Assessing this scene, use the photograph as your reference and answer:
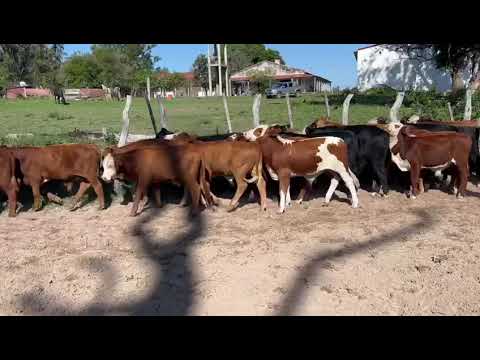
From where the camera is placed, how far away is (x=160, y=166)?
24.0ft

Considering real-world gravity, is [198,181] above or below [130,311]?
above

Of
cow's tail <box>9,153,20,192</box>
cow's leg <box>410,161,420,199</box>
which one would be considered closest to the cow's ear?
cow's leg <box>410,161,420,199</box>

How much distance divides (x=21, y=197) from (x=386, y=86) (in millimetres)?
41530

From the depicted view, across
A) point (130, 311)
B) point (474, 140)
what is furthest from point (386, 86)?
point (130, 311)

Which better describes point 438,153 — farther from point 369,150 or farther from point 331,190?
point 331,190

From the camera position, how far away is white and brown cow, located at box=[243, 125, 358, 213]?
7.40m

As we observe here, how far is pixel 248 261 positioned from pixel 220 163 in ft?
8.85

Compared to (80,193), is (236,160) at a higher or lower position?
higher

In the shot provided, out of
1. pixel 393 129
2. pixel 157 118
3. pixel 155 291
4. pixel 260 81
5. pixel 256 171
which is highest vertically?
pixel 260 81

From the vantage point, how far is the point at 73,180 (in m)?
7.95

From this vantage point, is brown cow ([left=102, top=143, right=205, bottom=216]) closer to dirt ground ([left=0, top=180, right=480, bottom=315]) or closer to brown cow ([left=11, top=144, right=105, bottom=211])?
brown cow ([left=11, top=144, right=105, bottom=211])

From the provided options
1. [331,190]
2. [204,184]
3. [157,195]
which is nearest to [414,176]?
[331,190]

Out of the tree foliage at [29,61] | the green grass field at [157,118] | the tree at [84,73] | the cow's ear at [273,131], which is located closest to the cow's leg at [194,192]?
the cow's ear at [273,131]
